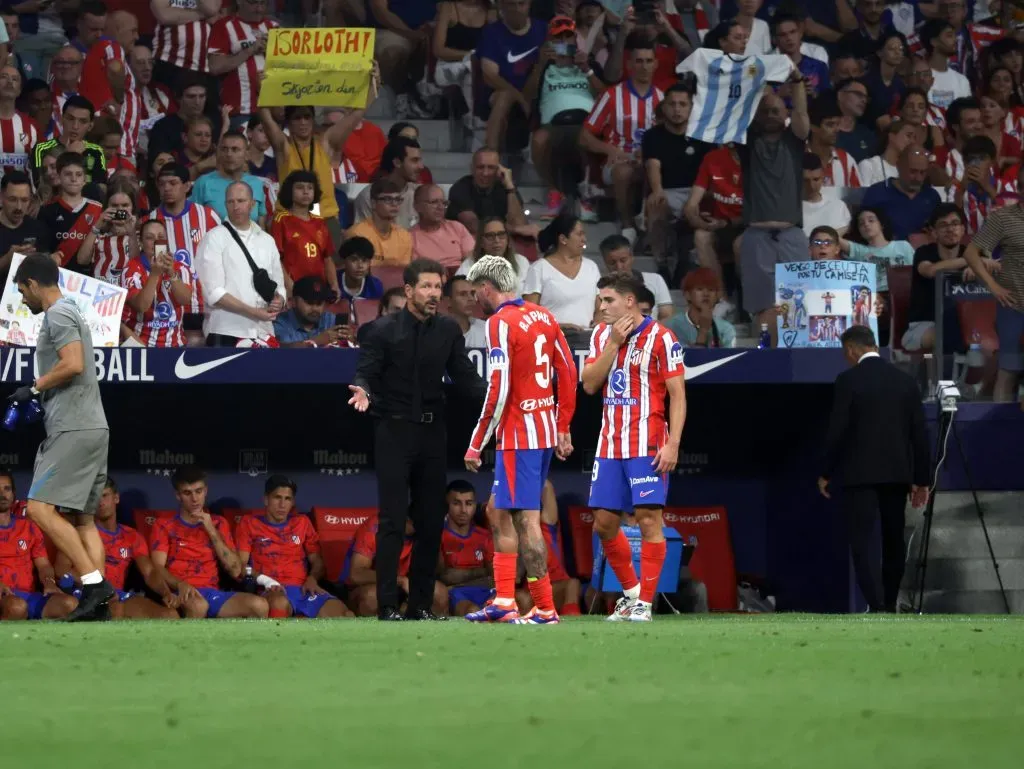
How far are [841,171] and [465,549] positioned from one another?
609 centimetres

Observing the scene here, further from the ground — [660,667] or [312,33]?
[312,33]

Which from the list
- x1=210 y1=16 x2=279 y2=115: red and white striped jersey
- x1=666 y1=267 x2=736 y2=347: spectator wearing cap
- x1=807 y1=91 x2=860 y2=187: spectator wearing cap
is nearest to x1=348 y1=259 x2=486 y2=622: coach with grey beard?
x1=666 y1=267 x2=736 y2=347: spectator wearing cap

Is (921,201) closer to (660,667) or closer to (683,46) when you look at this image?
(683,46)

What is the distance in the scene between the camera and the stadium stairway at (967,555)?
11906 millimetres

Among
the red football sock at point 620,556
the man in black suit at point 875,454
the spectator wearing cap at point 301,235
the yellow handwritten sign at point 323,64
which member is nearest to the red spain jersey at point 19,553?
the spectator wearing cap at point 301,235

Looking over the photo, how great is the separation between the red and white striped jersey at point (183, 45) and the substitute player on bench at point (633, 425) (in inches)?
257

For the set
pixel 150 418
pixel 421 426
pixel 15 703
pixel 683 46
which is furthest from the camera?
pixel 683 46

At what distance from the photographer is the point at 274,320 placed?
472 inches

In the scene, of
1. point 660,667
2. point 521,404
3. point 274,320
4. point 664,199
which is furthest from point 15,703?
point 664,199

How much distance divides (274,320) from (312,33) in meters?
2.33

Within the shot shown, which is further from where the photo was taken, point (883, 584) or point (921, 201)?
point (921, 201)

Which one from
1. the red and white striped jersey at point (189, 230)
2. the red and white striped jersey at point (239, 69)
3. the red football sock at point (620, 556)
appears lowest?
the red football sock at point (620, 556)

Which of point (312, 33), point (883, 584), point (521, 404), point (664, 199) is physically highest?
point (312, 33)

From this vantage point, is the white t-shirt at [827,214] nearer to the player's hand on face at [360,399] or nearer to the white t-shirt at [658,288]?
the white t-shirt at [658,288]
